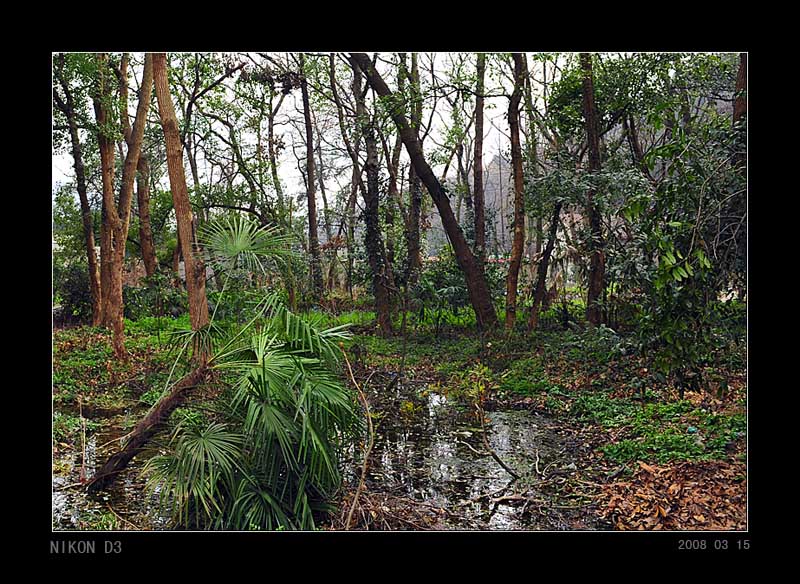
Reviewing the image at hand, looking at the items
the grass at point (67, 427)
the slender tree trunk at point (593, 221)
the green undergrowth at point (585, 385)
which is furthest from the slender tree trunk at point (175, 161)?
the slender tree trunk at point (593, 221)

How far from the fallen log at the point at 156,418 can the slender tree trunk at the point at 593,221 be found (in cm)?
406

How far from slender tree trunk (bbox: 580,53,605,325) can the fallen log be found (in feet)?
13.3

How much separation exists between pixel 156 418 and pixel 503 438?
2440 mm

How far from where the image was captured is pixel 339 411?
115 inches

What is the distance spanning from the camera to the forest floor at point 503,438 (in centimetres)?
331

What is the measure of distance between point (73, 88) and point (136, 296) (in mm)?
2314

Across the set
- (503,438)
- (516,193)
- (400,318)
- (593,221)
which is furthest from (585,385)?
(400,318)

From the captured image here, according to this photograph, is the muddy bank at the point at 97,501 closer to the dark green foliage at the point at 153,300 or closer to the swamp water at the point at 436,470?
the swamp water at the point at 436,470

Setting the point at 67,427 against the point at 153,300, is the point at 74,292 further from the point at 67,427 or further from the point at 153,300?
the point at 67,427

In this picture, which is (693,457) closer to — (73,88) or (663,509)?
(663,509)

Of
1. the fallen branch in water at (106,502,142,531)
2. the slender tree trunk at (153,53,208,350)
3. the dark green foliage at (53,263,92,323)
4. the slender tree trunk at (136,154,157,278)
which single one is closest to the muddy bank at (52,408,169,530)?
the fallen branch in water at (106,502,142,531)

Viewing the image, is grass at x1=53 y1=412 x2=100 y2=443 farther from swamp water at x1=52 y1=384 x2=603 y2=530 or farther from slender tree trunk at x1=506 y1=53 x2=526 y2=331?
slender tree trunk at x1=506 y1=53 x2=526 y2=331

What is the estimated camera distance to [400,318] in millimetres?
7848

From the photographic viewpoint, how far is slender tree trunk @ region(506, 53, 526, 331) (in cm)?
650
